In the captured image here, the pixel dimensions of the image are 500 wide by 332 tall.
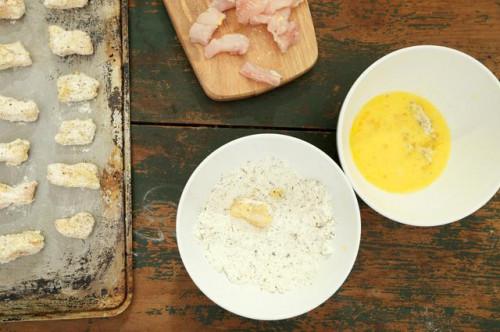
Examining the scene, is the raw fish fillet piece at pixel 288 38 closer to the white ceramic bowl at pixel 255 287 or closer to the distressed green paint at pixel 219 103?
the distressed green paint at pixel 219 103

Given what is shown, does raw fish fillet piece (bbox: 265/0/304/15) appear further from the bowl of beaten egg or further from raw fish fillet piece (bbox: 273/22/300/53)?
the bowl of beaten egg

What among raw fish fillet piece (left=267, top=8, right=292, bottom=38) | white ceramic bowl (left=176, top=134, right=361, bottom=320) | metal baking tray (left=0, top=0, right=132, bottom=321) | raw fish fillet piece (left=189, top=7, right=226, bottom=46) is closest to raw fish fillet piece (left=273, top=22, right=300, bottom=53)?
raw fish fillet piece (left=267, top=8, right=292, bottom=38)

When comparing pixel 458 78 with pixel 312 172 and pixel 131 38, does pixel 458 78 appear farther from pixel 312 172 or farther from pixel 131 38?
pixel 131 38

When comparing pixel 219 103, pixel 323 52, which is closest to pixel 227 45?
pixel 219 103

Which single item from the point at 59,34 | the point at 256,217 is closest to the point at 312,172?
the point at 256,217

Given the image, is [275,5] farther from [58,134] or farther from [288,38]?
[58,134]

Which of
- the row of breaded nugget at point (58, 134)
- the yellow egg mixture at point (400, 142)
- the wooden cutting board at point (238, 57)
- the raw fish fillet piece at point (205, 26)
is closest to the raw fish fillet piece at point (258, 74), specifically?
the wooden cutting board at point (238, 57)

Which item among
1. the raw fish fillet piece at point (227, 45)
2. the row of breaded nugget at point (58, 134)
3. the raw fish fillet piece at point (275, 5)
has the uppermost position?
the raw fish fillet piece at point (275, 5)
